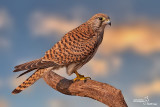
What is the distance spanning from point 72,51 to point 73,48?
0.09m

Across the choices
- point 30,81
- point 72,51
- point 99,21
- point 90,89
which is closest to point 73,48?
point 72,51

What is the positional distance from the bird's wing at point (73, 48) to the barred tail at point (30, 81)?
27cm

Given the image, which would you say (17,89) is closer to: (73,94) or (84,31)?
(73,94)

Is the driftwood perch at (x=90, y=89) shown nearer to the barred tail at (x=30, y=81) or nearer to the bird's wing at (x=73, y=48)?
the bird's wing at (x=73, y=48)

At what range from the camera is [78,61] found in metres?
5.01

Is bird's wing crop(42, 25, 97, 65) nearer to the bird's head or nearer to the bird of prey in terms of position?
the bird of prey

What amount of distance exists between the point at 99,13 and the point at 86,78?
55.6 inches

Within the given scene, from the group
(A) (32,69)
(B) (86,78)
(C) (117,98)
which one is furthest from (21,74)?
(C) (117,98)

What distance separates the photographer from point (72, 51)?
4996 millimetres

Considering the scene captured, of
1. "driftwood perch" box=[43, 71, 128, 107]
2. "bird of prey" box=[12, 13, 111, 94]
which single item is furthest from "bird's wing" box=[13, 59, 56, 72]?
"driftwood perch" box=[43, 71, 128, 107]

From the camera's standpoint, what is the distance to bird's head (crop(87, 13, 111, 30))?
5.29 metres

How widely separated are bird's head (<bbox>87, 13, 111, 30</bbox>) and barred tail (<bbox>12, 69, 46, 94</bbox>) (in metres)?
1.41

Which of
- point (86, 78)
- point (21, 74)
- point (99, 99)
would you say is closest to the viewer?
point (21, 74)

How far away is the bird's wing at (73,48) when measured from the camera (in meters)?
4.93
